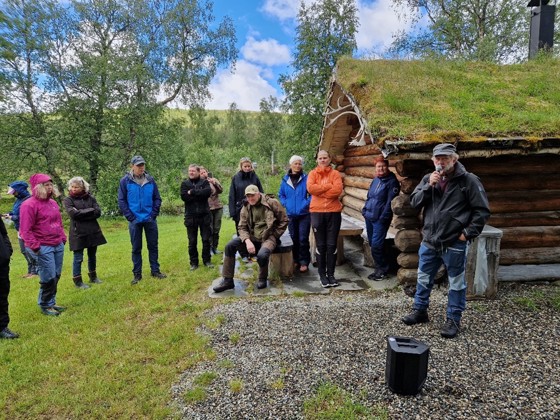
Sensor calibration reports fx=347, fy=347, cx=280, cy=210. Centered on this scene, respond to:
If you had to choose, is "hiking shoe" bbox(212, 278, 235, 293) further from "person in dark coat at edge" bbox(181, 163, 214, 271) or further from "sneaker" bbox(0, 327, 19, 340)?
"sneaker" bbox(0, 327, 19, 340)

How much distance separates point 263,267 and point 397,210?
2.32 metres

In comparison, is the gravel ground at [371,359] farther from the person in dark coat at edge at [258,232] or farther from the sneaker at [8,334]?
the sneaker at [8,334]

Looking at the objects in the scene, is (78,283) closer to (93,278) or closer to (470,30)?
(93,278)

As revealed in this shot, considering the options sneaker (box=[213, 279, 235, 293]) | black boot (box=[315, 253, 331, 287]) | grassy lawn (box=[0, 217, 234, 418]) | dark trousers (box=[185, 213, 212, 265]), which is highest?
dark trousers (box=[185, 213, 212, 265])

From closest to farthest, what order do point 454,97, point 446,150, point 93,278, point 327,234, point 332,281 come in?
point 446,150 < point 327,234 < point 332,281 < point 454,97 < point 93,278

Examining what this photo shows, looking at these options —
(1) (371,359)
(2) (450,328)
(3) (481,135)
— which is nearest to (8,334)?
(1) (371,359)

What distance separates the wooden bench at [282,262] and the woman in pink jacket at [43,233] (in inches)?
129

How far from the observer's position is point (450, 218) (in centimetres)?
385

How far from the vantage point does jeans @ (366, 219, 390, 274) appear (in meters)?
5.90

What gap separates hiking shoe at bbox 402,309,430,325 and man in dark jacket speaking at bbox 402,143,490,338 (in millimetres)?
322

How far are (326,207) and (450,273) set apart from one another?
6.98 ft

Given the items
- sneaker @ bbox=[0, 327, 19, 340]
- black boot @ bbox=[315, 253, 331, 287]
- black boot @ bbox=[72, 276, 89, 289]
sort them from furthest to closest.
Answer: black boot @ bbox=[72, 276, 89, 289] → black boot @ bbox=[315, 253, 331, 287] → sneaker @ bbox=[0, 327, 19, 340]

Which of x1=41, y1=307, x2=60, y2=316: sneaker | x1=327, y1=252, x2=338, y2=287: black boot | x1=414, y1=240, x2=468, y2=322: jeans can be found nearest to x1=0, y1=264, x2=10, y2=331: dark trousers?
x1=41, y1=307, x2=60, y2=316: sneaker

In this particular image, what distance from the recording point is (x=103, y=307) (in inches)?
206
